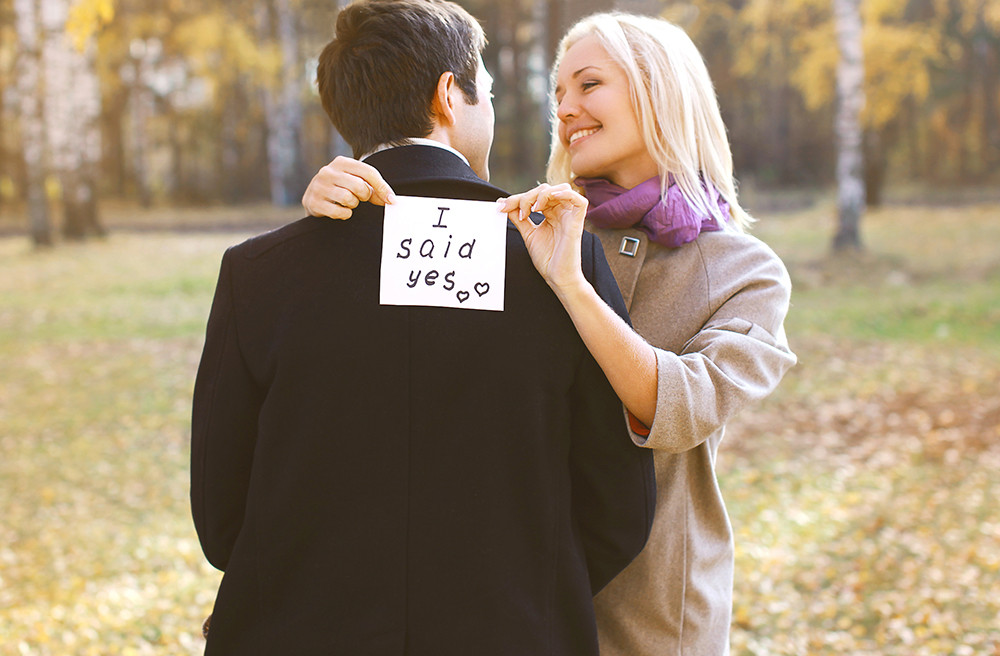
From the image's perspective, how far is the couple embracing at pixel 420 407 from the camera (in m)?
1.35

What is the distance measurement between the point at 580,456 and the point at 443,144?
57 centimetres

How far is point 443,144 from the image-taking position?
1459 millimetres

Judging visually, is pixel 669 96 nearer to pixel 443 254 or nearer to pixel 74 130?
pixel 443 254

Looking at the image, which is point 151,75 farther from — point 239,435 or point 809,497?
point 239,435

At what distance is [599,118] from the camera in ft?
5.91

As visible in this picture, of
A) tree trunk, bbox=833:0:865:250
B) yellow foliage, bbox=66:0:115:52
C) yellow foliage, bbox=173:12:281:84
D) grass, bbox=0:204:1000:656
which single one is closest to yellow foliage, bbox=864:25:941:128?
tree trunk, bbox=833:0:865:250

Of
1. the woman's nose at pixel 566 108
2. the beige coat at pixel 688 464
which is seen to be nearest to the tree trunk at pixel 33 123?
the woman's nose at pixel 566 108

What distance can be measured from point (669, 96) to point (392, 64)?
624mm

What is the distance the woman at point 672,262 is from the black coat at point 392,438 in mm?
326

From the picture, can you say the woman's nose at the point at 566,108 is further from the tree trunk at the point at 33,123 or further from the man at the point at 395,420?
the tree trunk at the point at 33,123

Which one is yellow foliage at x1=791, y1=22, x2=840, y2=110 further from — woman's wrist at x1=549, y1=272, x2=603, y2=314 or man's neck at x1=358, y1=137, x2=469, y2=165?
woman's wrist at x1=549, y1=272, x2=603, y2=314

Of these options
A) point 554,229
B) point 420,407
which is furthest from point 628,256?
point 420,407

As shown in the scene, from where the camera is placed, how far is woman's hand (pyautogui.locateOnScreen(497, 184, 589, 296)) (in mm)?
1314

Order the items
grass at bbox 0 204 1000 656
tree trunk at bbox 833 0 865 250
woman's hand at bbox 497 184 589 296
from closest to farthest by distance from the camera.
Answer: woman's hand at bbox 497 184 589 296
grass at bbox 0 204 1000 656
tree trunk at bbox 833 0 865 250
